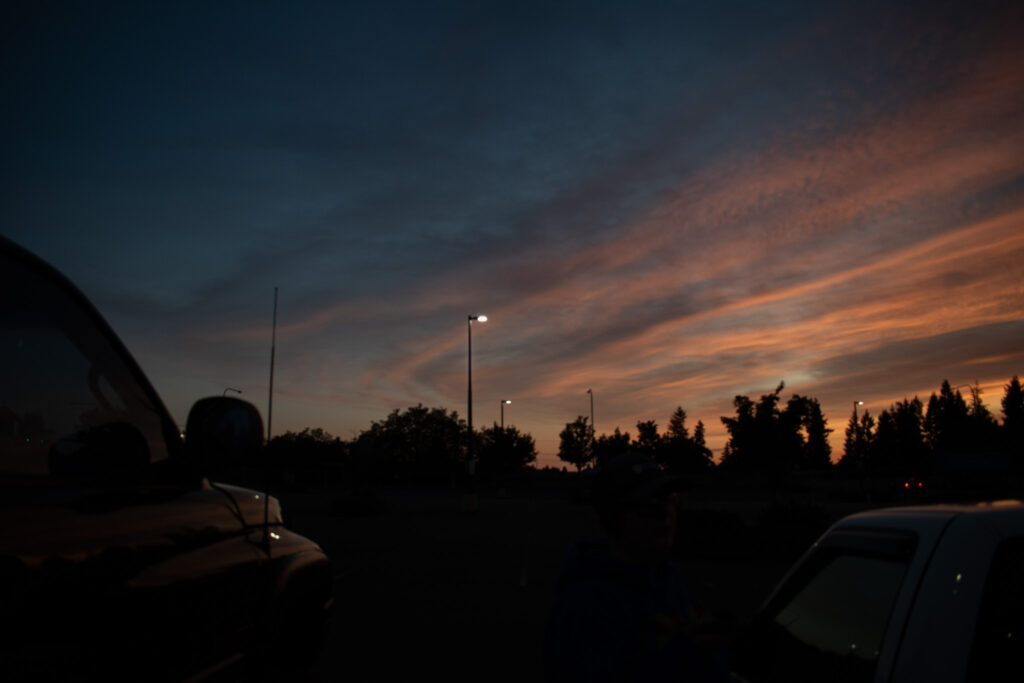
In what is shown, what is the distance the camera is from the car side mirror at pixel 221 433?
2285 millimetres

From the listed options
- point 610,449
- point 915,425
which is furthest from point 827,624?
point 915,425

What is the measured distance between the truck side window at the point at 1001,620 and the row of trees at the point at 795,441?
1.58 m

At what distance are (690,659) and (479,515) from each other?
31428mm

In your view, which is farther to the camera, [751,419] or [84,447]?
[751,419]

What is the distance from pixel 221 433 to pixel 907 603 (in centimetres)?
214

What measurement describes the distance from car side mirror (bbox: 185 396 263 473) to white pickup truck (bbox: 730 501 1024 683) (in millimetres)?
2035

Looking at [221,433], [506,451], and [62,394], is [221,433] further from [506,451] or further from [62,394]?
[506,451]

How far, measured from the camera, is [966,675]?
1.81 meters

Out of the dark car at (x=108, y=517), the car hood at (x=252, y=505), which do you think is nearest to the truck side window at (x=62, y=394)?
the dark car at (x=108, y=517)

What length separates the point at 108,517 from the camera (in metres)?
1.85

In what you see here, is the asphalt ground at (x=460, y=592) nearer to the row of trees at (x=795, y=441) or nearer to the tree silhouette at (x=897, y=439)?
the row of trees at (x=795, y=441)

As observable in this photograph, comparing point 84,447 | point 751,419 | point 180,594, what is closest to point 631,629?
point 180,594

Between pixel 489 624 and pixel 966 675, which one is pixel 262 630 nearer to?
pixel 966 675

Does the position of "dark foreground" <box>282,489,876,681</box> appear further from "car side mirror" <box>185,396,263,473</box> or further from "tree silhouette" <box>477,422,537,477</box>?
"tree silhouette" <box>477,422,537,477</box>
